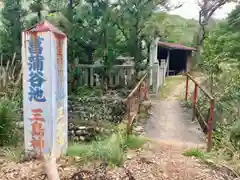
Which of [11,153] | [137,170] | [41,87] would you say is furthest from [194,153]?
[11,153]

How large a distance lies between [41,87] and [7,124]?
3.72ft

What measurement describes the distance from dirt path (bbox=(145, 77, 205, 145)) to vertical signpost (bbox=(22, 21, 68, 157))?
7.31 ft

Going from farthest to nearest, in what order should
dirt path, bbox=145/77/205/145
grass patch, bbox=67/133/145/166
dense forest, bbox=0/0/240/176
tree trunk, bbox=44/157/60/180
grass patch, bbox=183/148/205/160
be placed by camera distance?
dense forest, bbox=0/0/240/176 < dirt path, bbox=145/77/205/145 < grass patch, bbox=183/148/205/160 < grass patch, bbox=67/133/145/166 < tree trunk, bbox=44/157/60/180

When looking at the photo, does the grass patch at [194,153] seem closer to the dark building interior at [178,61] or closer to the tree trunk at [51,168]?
the tree trunk at [51,168]

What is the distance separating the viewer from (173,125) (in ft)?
20.9

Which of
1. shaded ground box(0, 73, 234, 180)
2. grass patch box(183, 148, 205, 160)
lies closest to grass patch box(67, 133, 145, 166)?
shaded ground box(0, 73, 234, 180)

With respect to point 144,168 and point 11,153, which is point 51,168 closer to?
point 11,153

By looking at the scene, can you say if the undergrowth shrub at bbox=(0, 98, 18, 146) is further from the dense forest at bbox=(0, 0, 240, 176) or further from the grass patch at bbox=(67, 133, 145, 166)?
the dense forest at bbox=(0, 0, 240, 176)

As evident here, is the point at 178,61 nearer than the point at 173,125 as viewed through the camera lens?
No

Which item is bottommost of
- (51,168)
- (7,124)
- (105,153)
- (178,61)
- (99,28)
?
(51,168)

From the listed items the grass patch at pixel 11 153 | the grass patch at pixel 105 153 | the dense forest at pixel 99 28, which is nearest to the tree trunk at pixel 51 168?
the grass patch at pixel 105 153

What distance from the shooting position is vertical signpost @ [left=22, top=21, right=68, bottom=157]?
12.6 ft

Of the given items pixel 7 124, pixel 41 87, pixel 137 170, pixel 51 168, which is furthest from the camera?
pixel 7 124

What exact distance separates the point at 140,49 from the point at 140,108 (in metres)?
2.70
